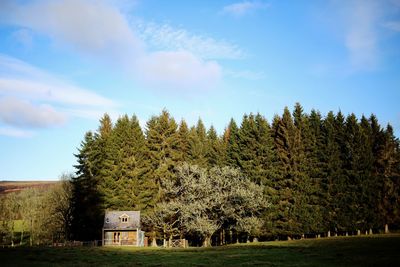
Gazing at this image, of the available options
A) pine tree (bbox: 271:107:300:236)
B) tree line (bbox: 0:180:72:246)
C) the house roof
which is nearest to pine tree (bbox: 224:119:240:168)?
pine tree (bbox: 271:107:300:236)

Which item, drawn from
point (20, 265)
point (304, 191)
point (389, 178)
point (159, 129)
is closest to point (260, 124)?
point (304, 191)

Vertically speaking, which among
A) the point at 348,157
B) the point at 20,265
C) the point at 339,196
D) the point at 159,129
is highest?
the point at 159,129

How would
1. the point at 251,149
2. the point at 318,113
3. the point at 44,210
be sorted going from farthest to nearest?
the point at 44,210, the point at 318,113, the point at 251,149

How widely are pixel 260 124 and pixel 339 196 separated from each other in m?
17.1

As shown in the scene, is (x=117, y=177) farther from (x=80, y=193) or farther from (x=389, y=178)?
(x=389, y=178)

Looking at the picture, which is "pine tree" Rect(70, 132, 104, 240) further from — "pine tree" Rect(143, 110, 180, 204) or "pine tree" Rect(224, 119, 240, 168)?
"pine tree" Rect(224, 119, 240, 168)

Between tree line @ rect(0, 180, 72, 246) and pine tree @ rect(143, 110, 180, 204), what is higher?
pine tree @ rect(143, 110, 180, 204)

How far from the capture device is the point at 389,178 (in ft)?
198

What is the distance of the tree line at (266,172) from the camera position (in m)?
57.2

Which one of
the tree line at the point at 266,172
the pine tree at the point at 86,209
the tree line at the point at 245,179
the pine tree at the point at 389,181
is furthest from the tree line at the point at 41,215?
the pine tree at the point at 389,181

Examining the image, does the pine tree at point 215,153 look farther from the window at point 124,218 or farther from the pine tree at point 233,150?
the window at point 124,218

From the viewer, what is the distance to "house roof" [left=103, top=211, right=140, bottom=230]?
5766cm

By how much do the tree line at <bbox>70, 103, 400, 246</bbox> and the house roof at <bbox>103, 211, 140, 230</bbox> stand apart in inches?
83.2

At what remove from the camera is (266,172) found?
6012 centimetres
